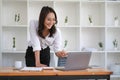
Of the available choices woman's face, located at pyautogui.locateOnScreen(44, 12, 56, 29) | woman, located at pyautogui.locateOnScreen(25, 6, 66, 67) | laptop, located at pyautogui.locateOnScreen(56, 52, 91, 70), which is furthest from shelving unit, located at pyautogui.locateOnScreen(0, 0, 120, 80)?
laptop, located at pyautogui.locateOnScreen(56, 52, 91, 70)

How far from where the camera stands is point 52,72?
2568mm

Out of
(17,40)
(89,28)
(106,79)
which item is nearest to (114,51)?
(89,28)

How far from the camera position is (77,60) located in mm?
2650

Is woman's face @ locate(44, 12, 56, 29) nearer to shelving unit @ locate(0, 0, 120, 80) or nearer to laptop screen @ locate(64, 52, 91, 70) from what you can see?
laptop screen @ locate(64, 52, 91, 70)

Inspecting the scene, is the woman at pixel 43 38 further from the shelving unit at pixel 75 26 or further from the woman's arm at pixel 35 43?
the shelving unit at pixel 75 26

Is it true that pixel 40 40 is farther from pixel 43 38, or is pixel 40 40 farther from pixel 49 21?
pixel 49 21

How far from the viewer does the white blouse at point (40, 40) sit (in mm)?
2969

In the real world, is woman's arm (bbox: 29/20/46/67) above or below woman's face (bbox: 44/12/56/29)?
below

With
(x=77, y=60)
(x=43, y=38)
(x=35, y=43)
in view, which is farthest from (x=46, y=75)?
(x=43, y=38)

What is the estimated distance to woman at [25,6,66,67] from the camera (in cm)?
295

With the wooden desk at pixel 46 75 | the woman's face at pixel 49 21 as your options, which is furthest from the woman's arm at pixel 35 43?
the wooden desk at pixel 46 75

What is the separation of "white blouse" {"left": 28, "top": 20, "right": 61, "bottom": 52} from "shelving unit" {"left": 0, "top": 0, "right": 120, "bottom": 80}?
1.68m

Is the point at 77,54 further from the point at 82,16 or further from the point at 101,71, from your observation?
the point at 82,16

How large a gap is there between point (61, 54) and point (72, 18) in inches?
86.4
